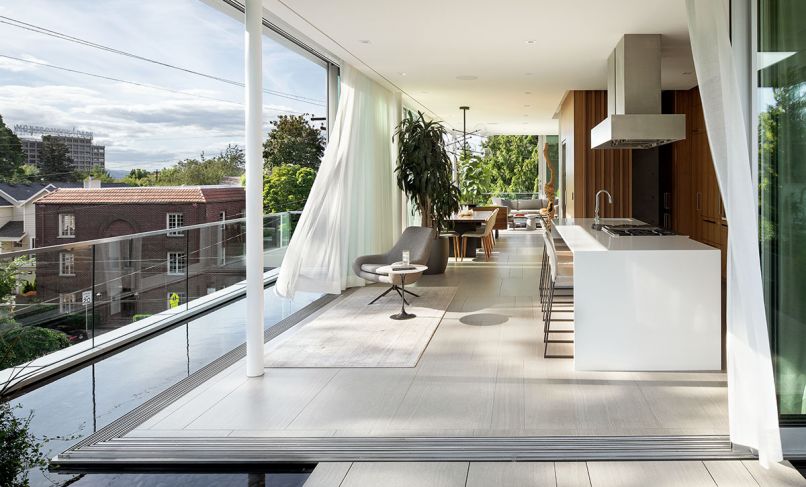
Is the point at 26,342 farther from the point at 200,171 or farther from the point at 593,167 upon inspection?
the point at 593,167

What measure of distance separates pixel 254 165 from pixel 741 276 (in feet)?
9.20

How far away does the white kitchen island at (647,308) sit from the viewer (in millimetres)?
4477

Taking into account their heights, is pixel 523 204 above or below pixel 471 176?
below

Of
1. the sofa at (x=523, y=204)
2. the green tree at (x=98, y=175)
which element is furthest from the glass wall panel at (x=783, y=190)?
the sofa at (x=523, y=204)

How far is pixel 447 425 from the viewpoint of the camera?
3.47 m

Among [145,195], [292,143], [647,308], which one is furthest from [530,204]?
[647,308]

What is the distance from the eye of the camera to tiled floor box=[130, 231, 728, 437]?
11.3ft

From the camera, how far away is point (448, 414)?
3645 millimetres

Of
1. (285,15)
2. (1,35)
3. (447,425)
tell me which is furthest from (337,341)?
(1,35)

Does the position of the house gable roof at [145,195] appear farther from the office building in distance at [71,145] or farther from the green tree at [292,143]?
the green tree at [292,143]

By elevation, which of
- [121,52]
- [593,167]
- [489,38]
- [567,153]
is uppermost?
[489,38]

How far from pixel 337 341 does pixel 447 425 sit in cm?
215

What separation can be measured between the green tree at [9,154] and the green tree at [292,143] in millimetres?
4921

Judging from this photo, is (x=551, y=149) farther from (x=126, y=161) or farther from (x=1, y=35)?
(x=1, y=35)
